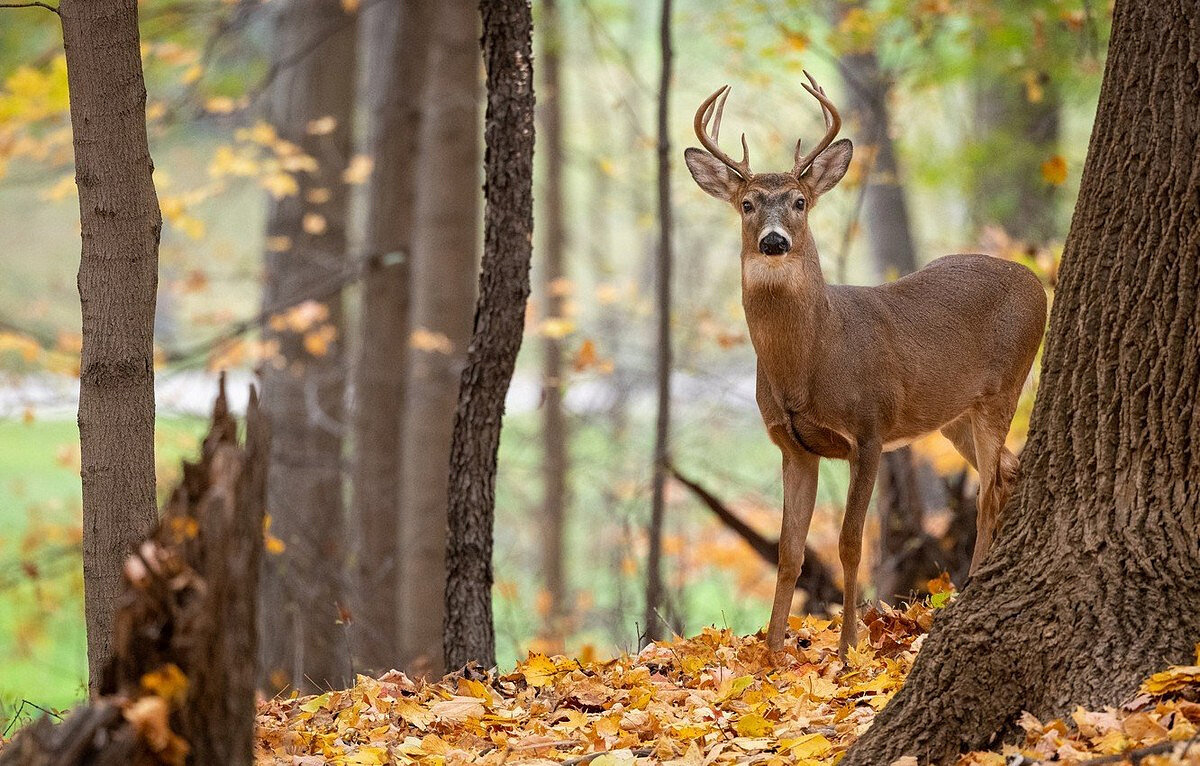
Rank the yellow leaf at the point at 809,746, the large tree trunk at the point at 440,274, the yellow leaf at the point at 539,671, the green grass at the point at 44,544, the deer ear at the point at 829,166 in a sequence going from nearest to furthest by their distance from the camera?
1. the yellow leaf at the point at 809,746
2. the yellow leaf at the point at 539,671
3. the deer ear at the point at 829,166
4. the large tree trunk at the point at 440,274
5. the green grass at the point at 44,544

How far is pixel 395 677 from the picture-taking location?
553cm

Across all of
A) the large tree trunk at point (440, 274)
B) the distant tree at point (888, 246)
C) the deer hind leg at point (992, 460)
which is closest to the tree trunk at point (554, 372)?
the distant tree at point (888, 246)

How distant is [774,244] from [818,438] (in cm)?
86

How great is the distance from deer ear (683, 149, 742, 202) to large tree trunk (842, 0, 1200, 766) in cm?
210

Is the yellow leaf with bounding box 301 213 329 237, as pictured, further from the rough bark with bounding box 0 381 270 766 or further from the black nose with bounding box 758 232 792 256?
the rough bark with bounding box 0 381 270 766

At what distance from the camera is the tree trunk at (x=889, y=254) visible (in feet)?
29.8

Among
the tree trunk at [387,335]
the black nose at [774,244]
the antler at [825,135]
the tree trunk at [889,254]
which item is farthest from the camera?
the tree trunk at [387,335]

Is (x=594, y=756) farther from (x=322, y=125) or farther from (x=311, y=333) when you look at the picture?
(x=311, y=333)

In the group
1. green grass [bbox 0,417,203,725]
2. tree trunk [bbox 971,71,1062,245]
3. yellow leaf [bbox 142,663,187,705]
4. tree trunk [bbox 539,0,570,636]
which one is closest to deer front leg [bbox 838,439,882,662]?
yellow leaf [bbox 142,663,187,705]

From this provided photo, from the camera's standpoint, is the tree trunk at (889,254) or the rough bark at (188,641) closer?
the rough bark at (188,641)

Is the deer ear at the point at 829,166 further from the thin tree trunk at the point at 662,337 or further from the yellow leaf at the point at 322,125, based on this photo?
the yellow leaf at the point at 322,125

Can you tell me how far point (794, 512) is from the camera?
6.03 m

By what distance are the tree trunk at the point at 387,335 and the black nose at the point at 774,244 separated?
6605 mm

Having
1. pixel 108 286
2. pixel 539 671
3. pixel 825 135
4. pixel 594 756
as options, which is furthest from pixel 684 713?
pixel 825 135
